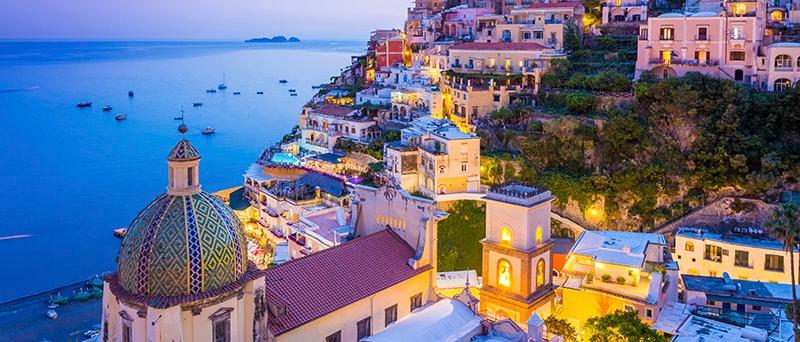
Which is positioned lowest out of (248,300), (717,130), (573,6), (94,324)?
(94,324)

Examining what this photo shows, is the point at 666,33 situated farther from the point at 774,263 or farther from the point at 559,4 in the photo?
the point at 774,263

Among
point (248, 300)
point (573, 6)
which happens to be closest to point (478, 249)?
point (248, 300)

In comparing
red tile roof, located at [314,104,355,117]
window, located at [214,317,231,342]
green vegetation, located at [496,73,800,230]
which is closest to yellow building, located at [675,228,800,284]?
green vegetation, located at [496,73,800,230]

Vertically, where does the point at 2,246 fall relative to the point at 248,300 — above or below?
below

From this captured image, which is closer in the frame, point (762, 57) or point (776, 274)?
point (776, 274)

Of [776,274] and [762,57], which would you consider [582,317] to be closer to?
[776,274]

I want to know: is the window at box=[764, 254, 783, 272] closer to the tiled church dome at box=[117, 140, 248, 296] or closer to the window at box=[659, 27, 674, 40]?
the window at box=[659, 27, 674, 40]

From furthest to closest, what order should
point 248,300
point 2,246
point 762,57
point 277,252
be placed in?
point 2,246 → point 762,57 → point 277,252 → point 248,300
